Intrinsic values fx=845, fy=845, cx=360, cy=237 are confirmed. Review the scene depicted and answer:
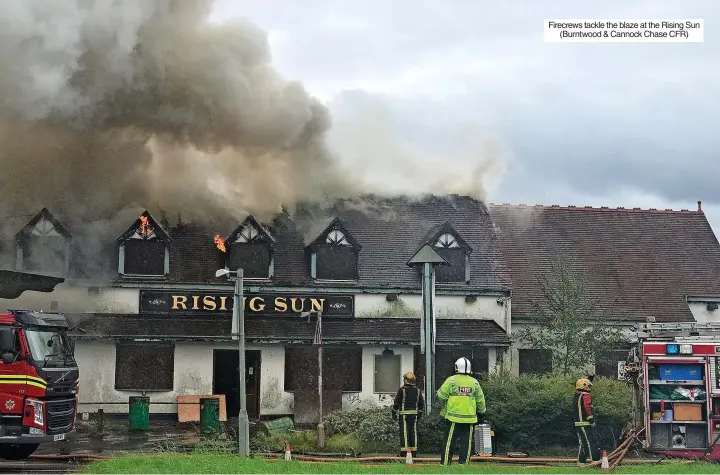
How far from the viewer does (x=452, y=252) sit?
98.1 feet

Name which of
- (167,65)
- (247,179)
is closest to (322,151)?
(247,179)

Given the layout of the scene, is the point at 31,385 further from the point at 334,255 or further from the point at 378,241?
the point at 378,241

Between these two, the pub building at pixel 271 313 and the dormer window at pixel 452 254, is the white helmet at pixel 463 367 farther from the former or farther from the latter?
the dormer window at pixel 452 254

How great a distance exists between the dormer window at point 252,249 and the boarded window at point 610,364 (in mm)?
11915

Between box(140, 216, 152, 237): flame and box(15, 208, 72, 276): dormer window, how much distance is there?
2.28 meters

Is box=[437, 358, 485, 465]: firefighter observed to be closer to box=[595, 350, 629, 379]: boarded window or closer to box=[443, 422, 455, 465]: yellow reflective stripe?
box=[443, 422, 455, 465]: yellow reflective stripe

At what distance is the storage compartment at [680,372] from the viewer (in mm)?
18414

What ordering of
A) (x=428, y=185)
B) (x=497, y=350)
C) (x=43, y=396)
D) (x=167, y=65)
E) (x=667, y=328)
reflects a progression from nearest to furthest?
(x=43, y=396) → (x=667, y=328) → (x=167, y=65) → (x=497, y=350) → (x=428, y=185)

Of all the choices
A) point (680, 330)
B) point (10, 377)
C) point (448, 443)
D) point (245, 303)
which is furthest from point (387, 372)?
point (10, 377)

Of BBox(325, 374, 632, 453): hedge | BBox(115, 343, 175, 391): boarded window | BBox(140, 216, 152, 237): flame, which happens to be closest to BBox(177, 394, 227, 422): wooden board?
BBox(115, 343, 175, 391): boarded window

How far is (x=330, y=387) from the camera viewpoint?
90.2 feet

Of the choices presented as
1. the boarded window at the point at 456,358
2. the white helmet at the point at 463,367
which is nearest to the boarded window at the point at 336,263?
the boarded window at the point at 456,358

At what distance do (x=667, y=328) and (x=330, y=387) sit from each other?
11.9 m

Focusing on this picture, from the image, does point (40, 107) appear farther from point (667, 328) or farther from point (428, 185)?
point (667, 328)
